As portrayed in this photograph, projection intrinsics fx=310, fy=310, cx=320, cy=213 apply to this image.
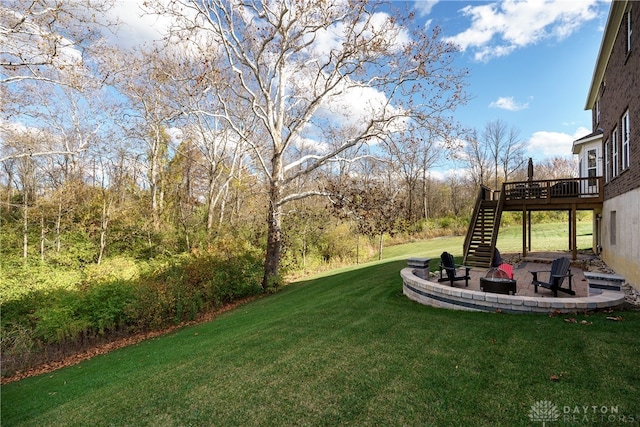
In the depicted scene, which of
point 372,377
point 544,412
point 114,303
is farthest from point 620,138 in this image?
point 114,303

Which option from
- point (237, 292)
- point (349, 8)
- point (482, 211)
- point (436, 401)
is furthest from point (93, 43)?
point (482, 211)

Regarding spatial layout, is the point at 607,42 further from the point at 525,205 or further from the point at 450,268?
the point at 450,268

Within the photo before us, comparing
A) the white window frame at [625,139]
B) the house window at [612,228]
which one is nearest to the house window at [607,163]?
the house window at [612,228]

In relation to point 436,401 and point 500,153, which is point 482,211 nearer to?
point 436,401

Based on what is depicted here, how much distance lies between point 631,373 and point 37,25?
11.9m

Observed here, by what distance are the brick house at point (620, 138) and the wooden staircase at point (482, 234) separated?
10.1 feet

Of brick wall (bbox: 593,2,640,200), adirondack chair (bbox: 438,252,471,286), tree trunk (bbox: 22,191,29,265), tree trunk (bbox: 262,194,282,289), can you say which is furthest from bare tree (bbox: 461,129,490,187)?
tree trunk (bbox: 22,191,29,265)

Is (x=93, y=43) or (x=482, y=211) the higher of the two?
(x=93, y=43)

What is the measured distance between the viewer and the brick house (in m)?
7.09

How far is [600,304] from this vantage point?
5.11 meters

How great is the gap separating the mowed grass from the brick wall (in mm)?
4508

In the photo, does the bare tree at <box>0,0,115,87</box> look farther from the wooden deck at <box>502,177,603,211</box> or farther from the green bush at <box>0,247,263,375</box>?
the wooden deck at <box>502,177,603,211</box>

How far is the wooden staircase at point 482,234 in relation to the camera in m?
10.6

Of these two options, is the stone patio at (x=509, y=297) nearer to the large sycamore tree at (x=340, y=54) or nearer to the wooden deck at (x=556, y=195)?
the wooden deck at (x=556, y=195)
